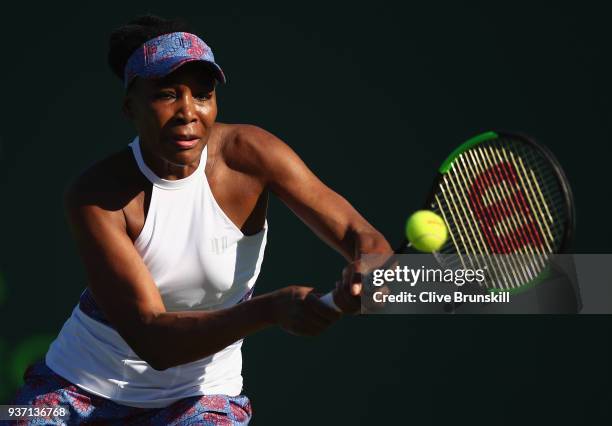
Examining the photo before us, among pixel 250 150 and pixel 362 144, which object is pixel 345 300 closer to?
pixel 250 150

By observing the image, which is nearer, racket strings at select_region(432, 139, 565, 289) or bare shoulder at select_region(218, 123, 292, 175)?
racket strings at select_region(432, 139, 565, 289)

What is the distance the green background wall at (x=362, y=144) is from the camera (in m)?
4.55

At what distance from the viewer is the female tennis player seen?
9.59 ft

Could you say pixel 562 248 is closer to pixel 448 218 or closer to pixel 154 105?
pixel 448 218

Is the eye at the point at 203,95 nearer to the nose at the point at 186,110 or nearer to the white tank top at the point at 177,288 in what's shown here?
the nose at the point at 186,110

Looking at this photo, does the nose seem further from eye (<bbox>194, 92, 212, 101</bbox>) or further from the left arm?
the left arm

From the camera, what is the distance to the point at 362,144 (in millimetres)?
4754

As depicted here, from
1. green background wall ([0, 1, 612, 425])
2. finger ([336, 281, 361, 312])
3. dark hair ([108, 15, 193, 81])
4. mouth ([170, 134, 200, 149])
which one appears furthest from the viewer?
green background wall ([0, 1, 612, 425])

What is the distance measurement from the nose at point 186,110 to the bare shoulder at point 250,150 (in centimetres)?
24

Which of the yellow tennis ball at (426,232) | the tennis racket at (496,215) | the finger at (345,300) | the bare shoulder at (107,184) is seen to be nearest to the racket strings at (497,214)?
the tennis racket at (496,215)

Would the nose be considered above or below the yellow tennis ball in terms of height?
above

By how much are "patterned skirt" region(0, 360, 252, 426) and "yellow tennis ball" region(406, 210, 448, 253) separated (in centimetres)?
73

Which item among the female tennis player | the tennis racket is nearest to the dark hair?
the female tennis player

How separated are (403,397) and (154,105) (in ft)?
7.15
